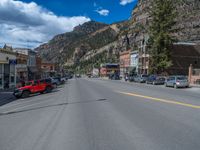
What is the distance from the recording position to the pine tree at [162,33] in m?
66.6

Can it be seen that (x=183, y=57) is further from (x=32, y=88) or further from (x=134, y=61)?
(x=32, y=88)

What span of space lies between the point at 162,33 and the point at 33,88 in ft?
126

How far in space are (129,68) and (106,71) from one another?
46883 mm

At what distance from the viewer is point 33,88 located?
118 feet

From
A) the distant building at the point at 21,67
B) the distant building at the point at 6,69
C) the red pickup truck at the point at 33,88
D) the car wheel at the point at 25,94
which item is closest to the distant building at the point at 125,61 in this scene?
the distant building at the point at 21,67

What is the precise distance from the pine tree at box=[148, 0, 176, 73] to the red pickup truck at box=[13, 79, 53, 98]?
1354 inches

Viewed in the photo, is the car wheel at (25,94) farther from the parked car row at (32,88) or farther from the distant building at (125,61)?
the distant building at (125,61)

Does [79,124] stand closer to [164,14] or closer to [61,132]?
[61,132]

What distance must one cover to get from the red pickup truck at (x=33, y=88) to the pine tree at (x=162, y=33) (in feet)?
113

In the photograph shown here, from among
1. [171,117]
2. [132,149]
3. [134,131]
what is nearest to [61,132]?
[134,131]

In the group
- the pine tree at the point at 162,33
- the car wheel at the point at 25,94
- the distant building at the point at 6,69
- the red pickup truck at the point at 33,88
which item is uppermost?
the pine tree at the point at 162,33

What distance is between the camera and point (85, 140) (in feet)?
28.3

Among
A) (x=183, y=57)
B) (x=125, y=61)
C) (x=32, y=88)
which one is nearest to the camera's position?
(x=32, y=88)

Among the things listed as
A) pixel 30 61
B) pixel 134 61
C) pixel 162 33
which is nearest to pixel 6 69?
pixel 30 61
